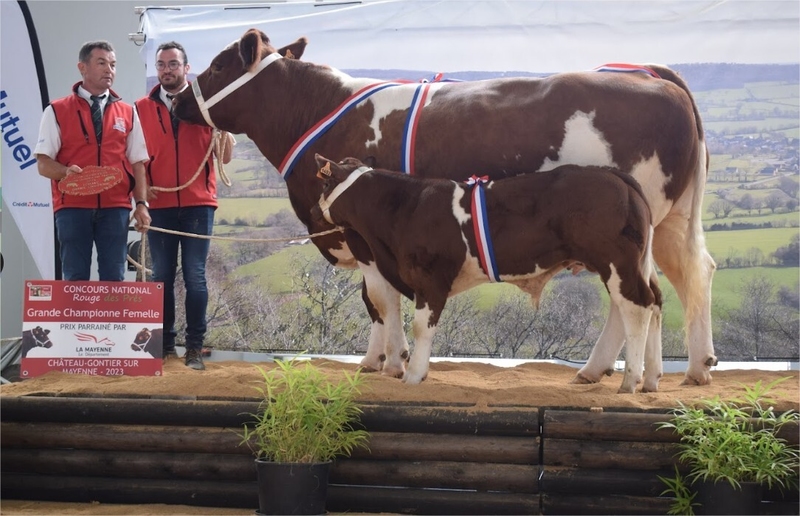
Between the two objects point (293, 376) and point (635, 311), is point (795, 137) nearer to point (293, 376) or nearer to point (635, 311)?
point (635, 311)

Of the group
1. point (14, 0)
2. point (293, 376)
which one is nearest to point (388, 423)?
point (293, 376)

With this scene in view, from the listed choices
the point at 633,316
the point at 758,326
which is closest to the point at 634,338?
the point at 633,316

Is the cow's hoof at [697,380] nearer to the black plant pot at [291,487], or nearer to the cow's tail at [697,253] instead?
the cow's tail at [697,253]

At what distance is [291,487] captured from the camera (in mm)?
4215

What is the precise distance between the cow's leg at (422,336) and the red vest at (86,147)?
91.7 inches

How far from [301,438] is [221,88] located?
273 cm

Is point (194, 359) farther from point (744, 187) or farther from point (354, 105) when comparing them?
point (744, 187)

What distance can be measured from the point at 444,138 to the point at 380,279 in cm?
91

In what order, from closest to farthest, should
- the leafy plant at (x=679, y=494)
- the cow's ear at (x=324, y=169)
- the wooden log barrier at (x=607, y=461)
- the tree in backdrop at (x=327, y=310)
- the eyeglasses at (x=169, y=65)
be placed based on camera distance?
the leafy plant at (x=679, y=494) → the wooden log barrier at (x=607, y=461) → the cow's ear at (x=324, y=169) → the eyeglasses at (x=169, y=65) → the tree in backdrop at (x=327, y=310)

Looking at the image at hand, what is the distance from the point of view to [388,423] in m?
4.55

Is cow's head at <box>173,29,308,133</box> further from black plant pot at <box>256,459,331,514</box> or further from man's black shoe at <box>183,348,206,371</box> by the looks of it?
black plant pot at <box>256,459,331,514</box>

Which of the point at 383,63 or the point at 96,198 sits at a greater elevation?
the point at 383,63

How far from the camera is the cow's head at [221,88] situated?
6090mm

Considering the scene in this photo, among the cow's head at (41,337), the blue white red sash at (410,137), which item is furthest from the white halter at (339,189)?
the cow's head at (41,337)
